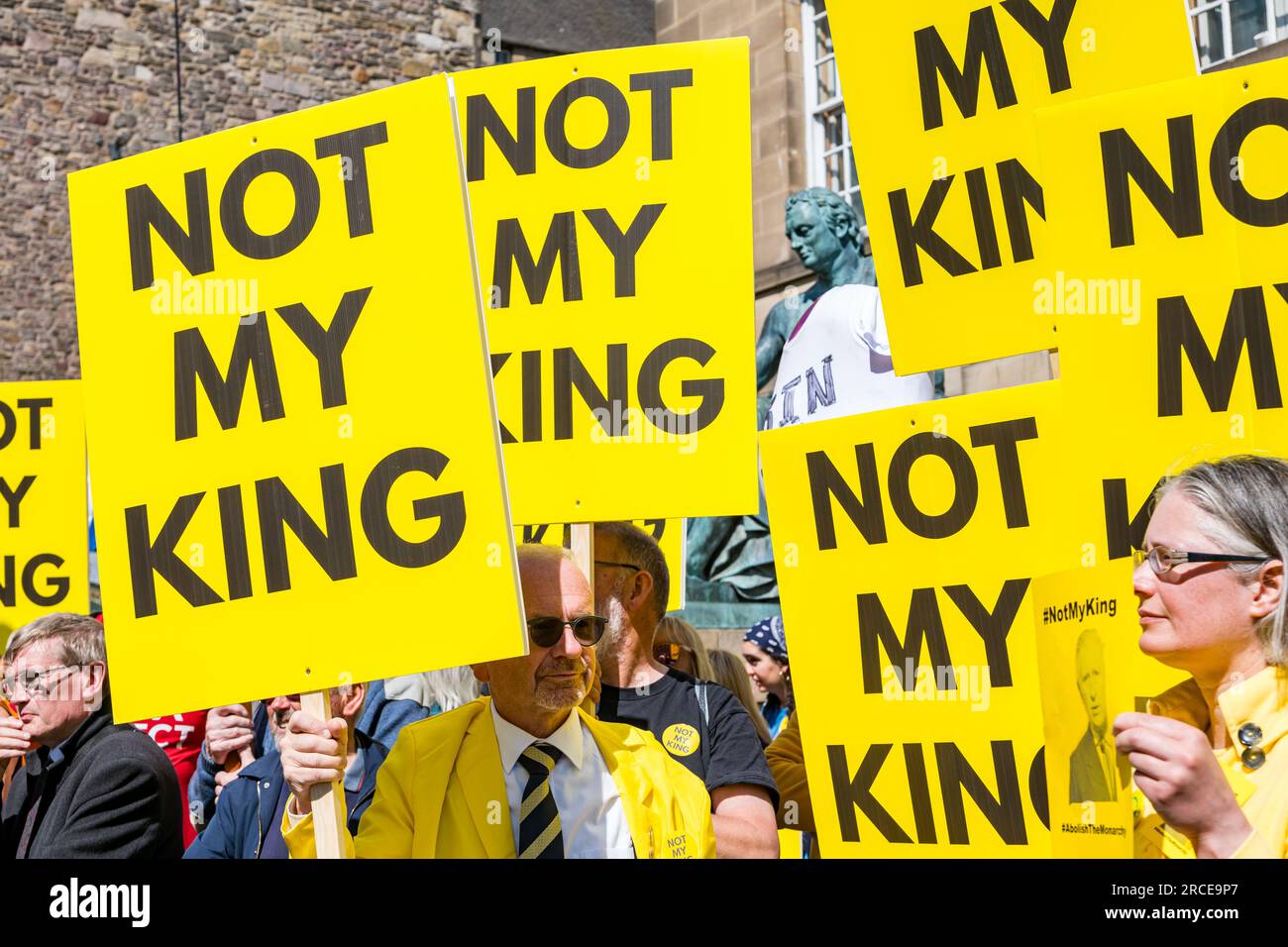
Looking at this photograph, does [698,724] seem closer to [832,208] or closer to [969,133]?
[969,133]

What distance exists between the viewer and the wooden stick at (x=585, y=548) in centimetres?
346

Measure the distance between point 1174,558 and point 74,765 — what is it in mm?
2708

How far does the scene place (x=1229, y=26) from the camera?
9.71m

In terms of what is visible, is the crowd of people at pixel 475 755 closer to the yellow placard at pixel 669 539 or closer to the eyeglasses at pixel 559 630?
the eyeglasses at pixel 559 630

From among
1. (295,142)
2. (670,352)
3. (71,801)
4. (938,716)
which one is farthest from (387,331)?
(71,801)

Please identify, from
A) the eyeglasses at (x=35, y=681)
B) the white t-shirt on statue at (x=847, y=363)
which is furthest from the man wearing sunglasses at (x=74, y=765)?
the white t-shirt on statue at (x=847, y=363)

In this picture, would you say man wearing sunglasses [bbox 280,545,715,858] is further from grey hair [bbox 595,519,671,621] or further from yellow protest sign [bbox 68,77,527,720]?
grey hair [bbox 595,519,671,621]

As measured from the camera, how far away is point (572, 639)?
113 inches

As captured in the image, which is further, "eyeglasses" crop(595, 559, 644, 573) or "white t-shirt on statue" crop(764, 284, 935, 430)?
"white t-shirt on statue" crop(764, 284, 935, 430)

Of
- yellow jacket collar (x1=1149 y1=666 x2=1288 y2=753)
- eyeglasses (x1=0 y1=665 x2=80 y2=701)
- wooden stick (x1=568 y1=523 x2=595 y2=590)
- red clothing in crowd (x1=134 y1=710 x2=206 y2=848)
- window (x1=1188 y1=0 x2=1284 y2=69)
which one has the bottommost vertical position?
red clothing in crowd (x1=134 y1=710 x2=206 y2=848)

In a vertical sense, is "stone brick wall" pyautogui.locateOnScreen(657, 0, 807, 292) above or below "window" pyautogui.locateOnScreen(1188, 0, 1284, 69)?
above

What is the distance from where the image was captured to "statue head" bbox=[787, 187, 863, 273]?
7.41 metres

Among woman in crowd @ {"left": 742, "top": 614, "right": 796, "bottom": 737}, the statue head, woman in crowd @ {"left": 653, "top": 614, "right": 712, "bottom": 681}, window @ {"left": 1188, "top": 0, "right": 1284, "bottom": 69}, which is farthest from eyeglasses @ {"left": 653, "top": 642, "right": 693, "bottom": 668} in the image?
window @ {"left": 1188, "top": 0, "right": 1284, "bottom": 69}
